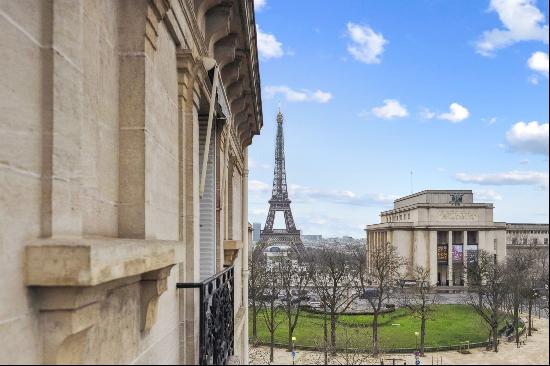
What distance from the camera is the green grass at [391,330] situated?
41.3 m

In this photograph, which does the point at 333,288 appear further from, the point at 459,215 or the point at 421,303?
the point at 459,215

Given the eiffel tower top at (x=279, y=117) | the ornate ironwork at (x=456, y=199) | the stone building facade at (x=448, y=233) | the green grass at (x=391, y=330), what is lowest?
the green grass at (x=391, y=330)

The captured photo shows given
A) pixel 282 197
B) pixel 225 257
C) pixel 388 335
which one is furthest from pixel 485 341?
pixel 282 197

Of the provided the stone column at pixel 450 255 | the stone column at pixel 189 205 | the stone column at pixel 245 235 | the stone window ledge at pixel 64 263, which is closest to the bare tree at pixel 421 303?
the stone column at pixel 245 235

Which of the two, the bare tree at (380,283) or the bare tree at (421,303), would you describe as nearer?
the bare tree at (380,283)

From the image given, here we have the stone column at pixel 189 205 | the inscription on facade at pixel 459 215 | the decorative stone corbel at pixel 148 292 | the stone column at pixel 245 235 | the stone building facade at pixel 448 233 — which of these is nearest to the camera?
the decorative stone corbel at pixel 148 292

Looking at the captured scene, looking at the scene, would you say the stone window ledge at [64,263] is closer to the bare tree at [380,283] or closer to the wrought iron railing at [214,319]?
the wrought iron railing at [214,319]

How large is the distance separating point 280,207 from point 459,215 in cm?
4903

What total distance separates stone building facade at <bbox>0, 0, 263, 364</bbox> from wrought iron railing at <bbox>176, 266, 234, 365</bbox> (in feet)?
0.54

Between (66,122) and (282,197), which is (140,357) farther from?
(282,197)

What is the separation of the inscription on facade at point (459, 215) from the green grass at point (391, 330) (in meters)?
34.4

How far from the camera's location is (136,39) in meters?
4.02

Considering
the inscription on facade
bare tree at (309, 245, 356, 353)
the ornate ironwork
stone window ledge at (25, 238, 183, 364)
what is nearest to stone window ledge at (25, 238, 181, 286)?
stone window ledge at (25, 238, 183, 364)

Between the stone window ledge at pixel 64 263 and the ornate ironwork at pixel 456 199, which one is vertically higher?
the ornate ironwork at pixel 456 199
